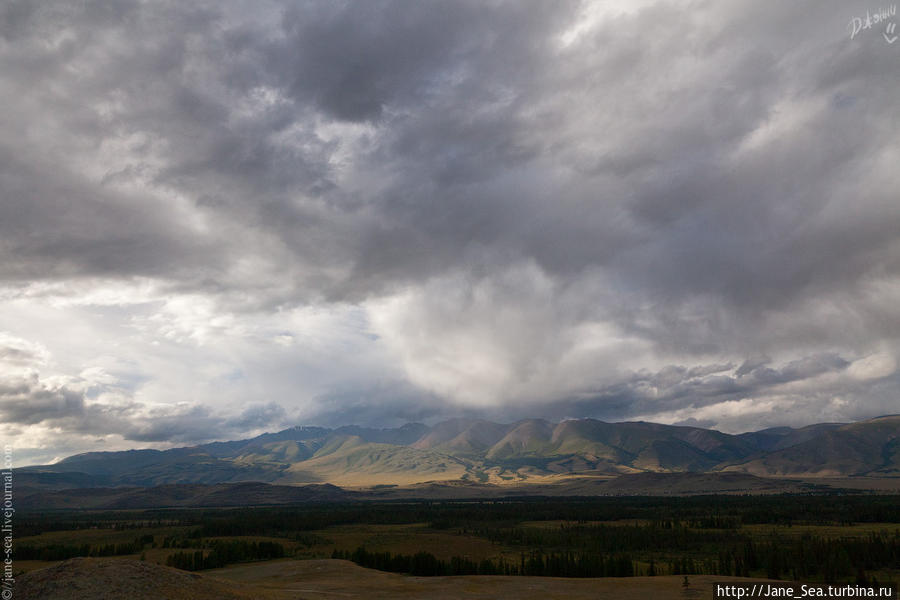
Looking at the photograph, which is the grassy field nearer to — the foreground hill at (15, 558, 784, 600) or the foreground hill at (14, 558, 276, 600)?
the foreground hill at (15, 558, 784, 600)

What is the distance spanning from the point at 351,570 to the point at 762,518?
10927 cm

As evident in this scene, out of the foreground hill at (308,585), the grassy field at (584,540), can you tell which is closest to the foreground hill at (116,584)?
the foreground hill at (308,585)

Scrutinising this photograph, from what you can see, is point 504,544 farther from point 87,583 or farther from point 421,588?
point 87,583

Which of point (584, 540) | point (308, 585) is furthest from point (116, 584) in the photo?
point (584, 540)

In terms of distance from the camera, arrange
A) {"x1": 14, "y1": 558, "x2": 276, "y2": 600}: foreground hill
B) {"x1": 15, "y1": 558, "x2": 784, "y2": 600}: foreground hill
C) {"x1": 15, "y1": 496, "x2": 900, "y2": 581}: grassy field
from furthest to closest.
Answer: {"x1": 15, "y1": 496, "x2": 900, "y2": 581}: grassy field
{"x1": 15, "y1": 558, "x2": 784, "y2": 600}: foreground hill
{"x1": 14, "y1": 558, "x2": 276, "y2": 600}: foreground hill

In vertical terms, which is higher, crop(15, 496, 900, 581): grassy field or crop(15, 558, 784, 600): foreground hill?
crop(15, 558, 784, 600): foreground hill

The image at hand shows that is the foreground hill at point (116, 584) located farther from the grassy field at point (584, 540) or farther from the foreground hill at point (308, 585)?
the grassy field at point (584, 540)

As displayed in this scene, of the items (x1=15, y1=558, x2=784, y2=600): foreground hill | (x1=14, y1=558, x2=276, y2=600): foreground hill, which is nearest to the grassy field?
(x1=15, y1=558, x2=784, y2=600): foreground hill

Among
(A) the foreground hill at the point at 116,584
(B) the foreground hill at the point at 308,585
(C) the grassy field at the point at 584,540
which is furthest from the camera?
(C) the grassy field at the point at 584,540

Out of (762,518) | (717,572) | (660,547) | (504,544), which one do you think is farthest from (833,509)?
(717,572)

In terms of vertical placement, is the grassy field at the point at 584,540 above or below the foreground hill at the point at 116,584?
below

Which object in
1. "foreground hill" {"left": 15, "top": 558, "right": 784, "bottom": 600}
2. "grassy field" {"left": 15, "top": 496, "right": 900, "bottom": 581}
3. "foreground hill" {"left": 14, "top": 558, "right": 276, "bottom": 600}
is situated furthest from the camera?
"grassy field" {"left": 15, "top": 496, "right": 900, "bottom": 581}

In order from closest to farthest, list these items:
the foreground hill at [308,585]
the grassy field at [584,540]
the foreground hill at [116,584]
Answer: the foreground hill at [116,584], the foreground hill at [308,585], the grassy field at [584,540]

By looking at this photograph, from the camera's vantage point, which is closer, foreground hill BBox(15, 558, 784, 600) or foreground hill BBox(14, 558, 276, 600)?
foreground hill BBox(14, 558, 276, 600)
